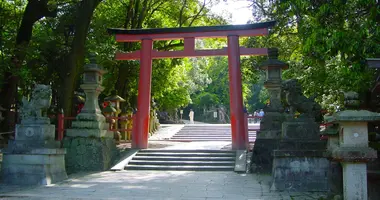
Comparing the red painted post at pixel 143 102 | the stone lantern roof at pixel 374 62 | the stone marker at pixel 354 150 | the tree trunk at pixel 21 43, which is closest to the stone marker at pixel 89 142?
the red painted post at pixel 143 102

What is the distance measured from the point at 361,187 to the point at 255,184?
117 inches

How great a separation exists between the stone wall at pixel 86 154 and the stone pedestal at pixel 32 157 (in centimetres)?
209

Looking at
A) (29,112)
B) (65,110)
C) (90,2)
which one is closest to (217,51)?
(90,2)

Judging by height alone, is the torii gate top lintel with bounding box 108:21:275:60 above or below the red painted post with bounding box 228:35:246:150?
above

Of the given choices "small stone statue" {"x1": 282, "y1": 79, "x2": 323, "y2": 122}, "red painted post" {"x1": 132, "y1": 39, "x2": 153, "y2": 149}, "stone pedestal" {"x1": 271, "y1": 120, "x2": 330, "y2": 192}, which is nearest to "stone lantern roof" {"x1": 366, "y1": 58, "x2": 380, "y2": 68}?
"small stone statue" {"x1": 282, "y1": 79, "x2": 323, "y2": 122}

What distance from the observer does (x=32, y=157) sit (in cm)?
824

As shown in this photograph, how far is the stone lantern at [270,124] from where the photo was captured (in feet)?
34.9

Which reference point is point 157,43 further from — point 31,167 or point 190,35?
point 31,167

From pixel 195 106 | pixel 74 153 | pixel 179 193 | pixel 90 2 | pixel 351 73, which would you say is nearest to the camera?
pixel 179 193

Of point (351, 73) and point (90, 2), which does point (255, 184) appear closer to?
point (351, 73)

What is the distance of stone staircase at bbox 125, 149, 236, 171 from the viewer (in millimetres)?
10961

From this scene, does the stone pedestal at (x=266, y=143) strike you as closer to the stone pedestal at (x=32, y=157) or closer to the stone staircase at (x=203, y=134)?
the stone pedestal at (x=32, y=157)

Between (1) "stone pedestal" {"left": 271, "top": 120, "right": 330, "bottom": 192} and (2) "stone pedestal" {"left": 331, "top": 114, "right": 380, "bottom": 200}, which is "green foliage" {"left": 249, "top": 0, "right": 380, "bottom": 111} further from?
(2) "stone pedestal" {"left": 331, "top": 114, "right": 380, "bottom": 200}

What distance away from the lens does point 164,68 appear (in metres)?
19.6
